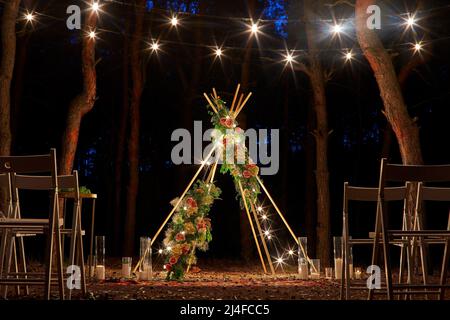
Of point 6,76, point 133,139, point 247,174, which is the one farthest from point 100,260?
point 133,139

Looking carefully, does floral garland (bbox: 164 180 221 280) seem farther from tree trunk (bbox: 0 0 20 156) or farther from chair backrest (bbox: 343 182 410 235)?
chair backrest (bbox: 343 182 410 235)

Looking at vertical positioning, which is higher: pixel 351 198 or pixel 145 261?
pixel 351 198

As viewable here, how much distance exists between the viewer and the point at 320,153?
1098cm

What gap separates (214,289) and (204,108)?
370 inches

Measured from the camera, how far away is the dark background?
15328 millimetres

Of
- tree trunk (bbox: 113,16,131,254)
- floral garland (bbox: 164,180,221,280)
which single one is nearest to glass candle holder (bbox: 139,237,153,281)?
floral garland (bbox: 164,180,221,280)

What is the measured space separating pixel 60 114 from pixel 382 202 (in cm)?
1283

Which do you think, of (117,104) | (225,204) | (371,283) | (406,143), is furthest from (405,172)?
(117,104)

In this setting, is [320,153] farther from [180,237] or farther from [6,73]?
[6,73]

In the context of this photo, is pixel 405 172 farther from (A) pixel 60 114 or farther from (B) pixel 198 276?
(A) pixel 60 114

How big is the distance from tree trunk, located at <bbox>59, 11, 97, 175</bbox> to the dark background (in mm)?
4996

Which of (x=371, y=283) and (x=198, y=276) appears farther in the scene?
(x=198, y=276)
